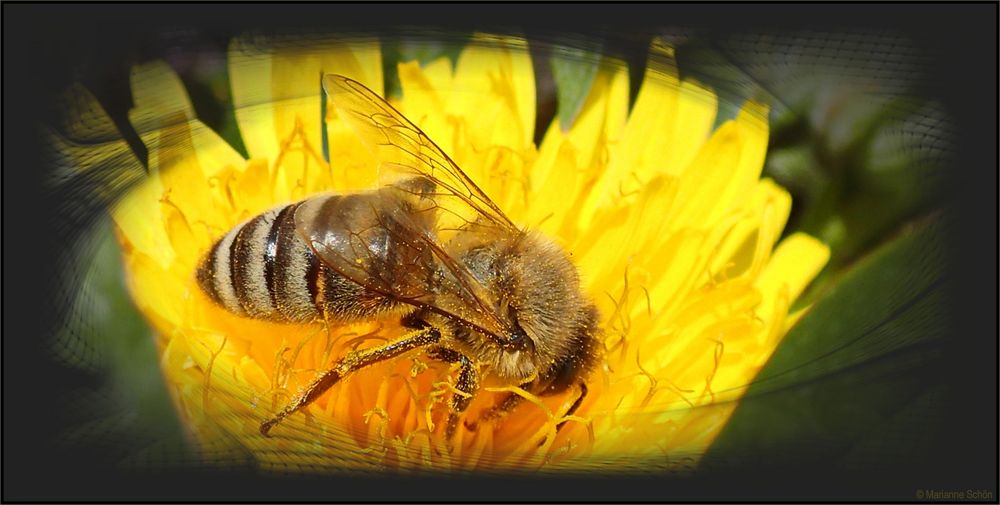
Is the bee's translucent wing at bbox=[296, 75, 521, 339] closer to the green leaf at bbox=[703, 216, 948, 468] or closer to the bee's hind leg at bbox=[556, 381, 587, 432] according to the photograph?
the bee's hind leg at bbox=[556, 381, 587, 432]

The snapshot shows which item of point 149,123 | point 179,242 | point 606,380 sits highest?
point 149,123

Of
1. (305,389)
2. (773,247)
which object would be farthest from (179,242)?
(773,247)

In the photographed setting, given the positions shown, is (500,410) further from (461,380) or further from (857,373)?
(857,373)

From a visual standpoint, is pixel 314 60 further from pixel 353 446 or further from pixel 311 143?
pixel 353 446

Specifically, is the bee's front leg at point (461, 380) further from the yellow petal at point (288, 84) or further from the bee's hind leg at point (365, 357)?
the yellow petal at point (288, 84)
